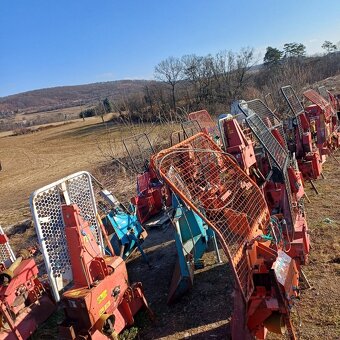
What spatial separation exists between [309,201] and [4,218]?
9.68 metres

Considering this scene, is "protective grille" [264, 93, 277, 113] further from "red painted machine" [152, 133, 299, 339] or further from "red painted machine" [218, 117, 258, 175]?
"red painted machine" [152, 133, 299, 339]

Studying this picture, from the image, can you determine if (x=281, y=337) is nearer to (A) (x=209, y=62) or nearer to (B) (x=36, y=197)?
(B) (x=36, y=197)

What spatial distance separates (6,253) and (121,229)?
5.65 feet

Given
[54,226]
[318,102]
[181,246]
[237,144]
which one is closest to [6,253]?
[54,226]

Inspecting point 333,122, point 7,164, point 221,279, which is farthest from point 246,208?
point 7,164

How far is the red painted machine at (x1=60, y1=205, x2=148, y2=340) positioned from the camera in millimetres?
3883

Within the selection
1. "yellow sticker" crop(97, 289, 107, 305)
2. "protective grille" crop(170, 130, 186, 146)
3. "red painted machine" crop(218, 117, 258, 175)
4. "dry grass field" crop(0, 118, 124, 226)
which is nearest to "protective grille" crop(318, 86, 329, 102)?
"protective grille" crop(170, 130, 186, 146)

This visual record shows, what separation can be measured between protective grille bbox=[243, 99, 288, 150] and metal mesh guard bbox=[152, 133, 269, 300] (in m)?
2.23

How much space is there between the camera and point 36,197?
12.5 feet

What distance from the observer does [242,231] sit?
427 cm

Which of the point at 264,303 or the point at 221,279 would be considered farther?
the point at 221,279

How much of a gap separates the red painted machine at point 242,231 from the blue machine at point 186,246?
2.19 ft

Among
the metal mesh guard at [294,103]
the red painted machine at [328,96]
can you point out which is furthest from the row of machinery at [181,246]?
the red painted machine at [328,96]

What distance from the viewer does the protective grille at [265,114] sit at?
23.4 feet
